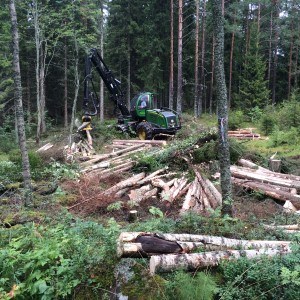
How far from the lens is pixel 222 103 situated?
6.12 meters

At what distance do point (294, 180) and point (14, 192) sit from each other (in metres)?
7.91

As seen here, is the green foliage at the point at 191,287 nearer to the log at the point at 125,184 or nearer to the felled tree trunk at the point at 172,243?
the felled tree trunk at the point at 172,243

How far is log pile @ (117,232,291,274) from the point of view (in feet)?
13.1

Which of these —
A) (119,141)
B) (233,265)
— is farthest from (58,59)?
(233,265)

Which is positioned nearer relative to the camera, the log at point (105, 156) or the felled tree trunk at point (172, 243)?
the felled tree trunk at point (172, 243)

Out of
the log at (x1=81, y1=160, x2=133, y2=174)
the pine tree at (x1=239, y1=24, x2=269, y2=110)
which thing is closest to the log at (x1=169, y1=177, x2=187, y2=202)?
the log at (x1=81, y1=160, x2=133, y2=174)

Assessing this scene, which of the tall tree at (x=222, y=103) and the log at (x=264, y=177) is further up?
the tall tree at (x=222, y=103)

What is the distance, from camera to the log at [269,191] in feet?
26.0

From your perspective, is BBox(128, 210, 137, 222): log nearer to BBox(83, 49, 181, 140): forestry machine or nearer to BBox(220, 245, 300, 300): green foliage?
BBox(220, 245, 300, 300): green foliage

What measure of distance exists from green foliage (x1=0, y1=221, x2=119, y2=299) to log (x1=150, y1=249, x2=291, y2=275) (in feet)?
2.05

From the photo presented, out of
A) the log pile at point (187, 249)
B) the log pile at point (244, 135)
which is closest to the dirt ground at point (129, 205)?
the log pile at point (187, 249)

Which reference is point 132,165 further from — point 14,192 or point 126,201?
point 14,192

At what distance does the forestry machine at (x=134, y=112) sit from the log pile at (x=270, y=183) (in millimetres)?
7299

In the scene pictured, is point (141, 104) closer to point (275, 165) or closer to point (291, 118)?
point (291, 118)
